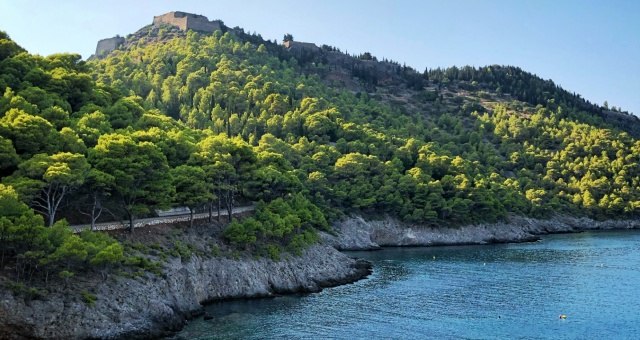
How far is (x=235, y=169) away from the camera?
8600 cm

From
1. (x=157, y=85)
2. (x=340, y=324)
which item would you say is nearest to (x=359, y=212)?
(x=340, y=324)

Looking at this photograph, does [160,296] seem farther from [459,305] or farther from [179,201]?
[459,305]

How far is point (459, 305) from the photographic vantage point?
232 ft

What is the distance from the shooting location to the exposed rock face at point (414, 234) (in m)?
126

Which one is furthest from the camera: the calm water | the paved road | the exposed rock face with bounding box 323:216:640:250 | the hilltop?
the exposed rock face with bounding box 323:216:640:250

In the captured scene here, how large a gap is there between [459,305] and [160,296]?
35661 millimetres

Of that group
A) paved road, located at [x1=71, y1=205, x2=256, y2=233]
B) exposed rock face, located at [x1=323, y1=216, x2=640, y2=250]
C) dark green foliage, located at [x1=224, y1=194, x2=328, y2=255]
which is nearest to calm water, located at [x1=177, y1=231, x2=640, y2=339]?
dark green foliage, located at [x1=224, y1=194, x2=328, y2=255]

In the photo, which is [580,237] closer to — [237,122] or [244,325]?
[237,122]

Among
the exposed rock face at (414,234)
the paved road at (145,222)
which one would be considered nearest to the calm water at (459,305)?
the paved road at (145,222)

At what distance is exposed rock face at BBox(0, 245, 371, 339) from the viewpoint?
46469mm

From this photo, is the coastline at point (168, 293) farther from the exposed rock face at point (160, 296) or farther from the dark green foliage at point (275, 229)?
the dark green foliage at point (275, 229)

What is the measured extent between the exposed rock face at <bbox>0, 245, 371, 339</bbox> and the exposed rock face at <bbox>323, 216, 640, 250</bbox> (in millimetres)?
38995

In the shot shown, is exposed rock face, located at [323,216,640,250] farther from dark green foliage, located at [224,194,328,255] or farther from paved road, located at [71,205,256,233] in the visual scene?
paved road, located at [71,205,256,233]

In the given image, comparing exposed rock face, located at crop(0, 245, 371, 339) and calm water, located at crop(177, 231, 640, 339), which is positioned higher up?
exposed rock face, located at crop(0, 245, 371, 339)
